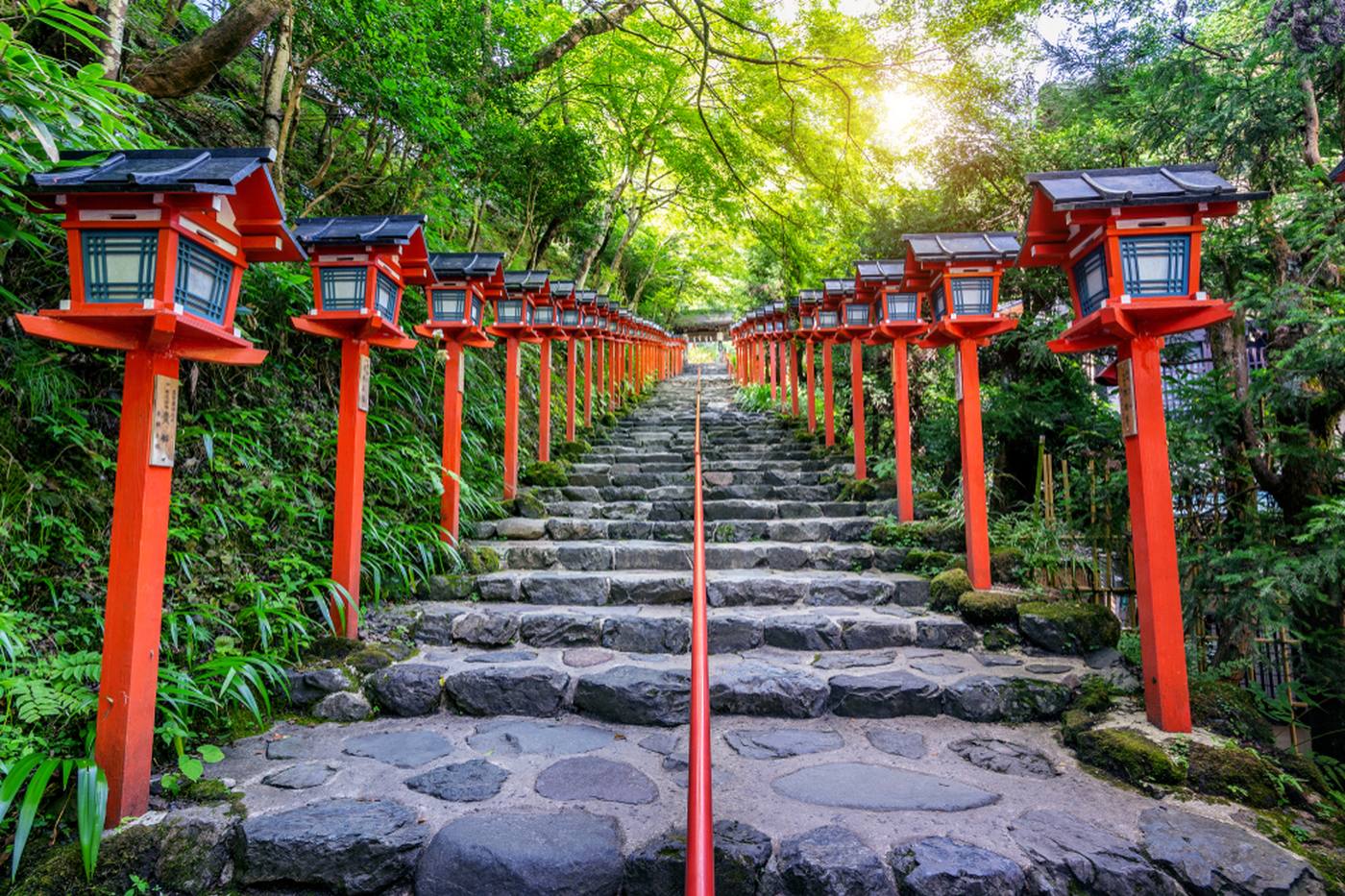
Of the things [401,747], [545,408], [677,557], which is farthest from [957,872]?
[545,408]

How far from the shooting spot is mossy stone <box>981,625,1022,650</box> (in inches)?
148

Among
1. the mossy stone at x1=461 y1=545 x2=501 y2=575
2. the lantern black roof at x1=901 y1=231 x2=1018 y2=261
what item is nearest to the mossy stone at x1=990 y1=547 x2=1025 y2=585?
the lantern black roof at x1=901 y1=231 x2=1018 y2=261

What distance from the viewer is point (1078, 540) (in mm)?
4469

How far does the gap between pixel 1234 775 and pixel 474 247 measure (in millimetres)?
7768

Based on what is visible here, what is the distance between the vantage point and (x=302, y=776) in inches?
100

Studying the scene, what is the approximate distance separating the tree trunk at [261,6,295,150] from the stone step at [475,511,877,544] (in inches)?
130

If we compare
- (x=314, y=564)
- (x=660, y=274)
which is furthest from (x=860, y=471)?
(x=660, y=274)

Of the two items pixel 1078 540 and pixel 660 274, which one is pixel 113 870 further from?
pixel 660 274

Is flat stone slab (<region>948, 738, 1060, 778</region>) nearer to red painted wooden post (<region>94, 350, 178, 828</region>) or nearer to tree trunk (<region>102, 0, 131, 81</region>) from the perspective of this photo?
red painted wooden post (<region>94, 350, 178, 828</region>)

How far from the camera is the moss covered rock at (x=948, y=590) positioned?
13.6 feet

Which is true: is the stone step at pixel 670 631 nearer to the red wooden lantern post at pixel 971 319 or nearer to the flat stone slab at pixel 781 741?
the red wooden lantern post at pixel 971 319

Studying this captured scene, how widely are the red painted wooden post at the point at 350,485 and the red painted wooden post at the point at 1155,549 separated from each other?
403 cm

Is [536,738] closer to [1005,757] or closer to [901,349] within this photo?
[1005,757]

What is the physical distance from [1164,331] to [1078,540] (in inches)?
82.5
